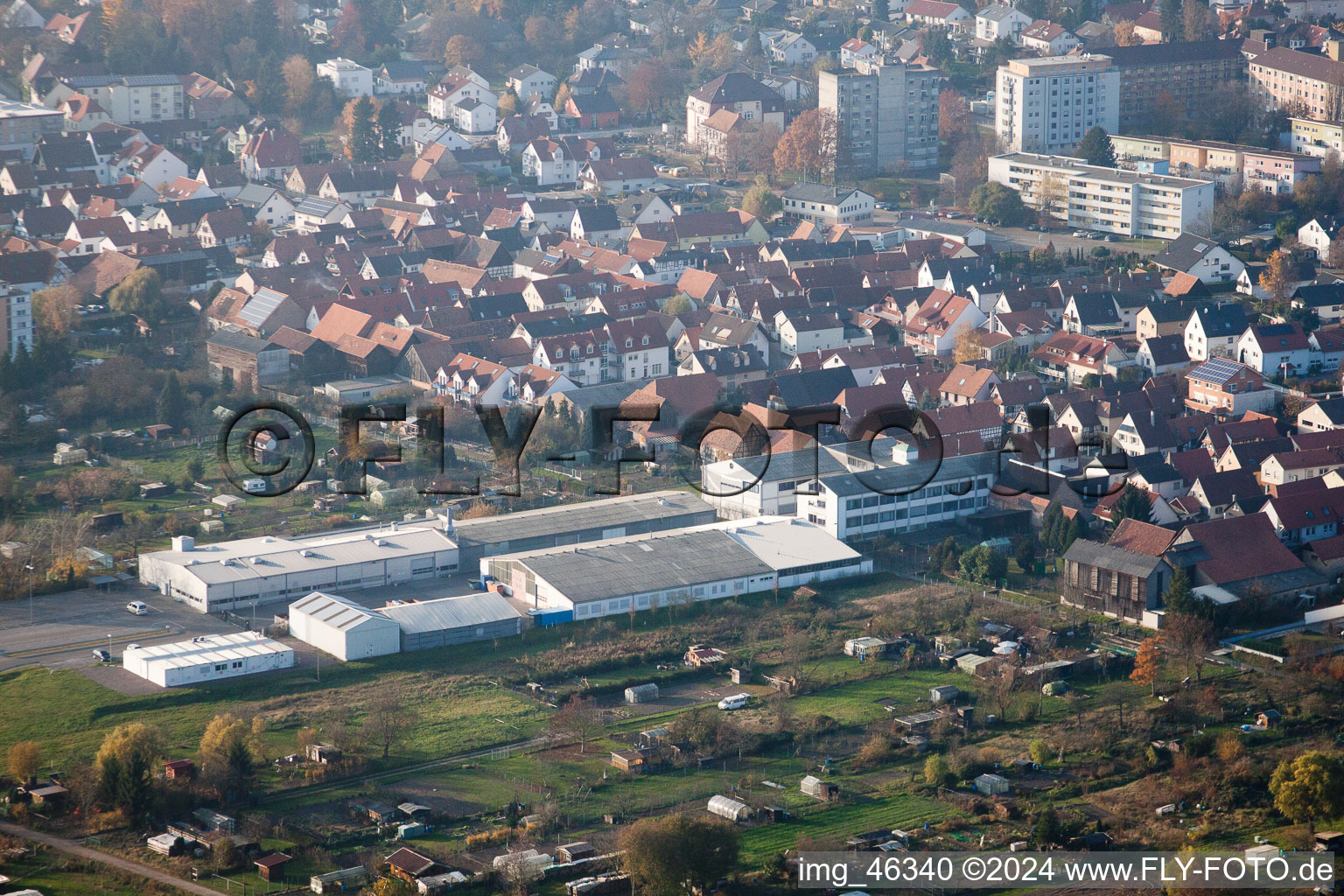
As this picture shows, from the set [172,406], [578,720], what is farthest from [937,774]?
[172,406]

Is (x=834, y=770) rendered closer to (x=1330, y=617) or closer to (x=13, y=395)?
(x=1330, y=617)

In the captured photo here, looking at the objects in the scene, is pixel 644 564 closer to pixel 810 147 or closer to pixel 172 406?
pixel 172 406

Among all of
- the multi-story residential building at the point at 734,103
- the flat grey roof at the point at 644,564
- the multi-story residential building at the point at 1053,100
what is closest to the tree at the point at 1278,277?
the multi-story residential building at the point at 1053,100

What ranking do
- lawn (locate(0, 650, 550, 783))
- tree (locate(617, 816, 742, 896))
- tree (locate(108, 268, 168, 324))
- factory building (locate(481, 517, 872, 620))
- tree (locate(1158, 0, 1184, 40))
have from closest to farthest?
tree (locate(617, 816, 742, 896))
lawn (locate(0, 650, 550, 783))
factory building (locate(481, 517, 872, 620))
tree (locate(108, 268, 168, 324))
tree (locate(1158, 0, 1184, 40))

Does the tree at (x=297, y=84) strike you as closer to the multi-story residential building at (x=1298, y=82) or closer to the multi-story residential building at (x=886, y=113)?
the multi-story residential building at (x=886, y=113)

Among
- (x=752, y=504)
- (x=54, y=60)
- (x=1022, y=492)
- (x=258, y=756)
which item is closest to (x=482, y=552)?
(x=752, y=504)

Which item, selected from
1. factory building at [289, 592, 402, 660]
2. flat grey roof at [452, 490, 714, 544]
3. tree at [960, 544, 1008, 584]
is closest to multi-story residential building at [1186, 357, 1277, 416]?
tree at [960, 544, 1008, 584]

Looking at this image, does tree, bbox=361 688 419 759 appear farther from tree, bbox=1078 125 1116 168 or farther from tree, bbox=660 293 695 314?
tree, bbox=1078 125 1116 168
